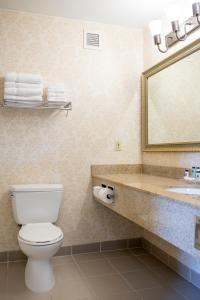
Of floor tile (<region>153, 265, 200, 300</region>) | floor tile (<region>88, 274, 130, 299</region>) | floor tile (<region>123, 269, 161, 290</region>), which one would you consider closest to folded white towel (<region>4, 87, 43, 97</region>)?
floor tile (<region>88, 274, 130, 299</region>)

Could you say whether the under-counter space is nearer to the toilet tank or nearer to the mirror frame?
the mirror frame

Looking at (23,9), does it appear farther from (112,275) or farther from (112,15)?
(112,275)

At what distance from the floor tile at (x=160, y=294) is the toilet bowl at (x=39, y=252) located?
2.25ft

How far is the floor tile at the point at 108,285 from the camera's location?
1986 millimetres

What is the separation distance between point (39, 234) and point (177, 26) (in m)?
1.85

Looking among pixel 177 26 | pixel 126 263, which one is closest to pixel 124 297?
pixel 126 263

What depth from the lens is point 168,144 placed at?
2447mm

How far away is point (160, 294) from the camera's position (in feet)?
6.43

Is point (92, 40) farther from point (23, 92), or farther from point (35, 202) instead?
point (35, 202)

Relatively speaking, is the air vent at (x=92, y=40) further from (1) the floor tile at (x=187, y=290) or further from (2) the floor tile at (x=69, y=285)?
(1) the floor tile at (x=187, y=290)

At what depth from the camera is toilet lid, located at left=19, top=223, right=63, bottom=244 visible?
6.46ft

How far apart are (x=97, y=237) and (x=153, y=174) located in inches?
32.8

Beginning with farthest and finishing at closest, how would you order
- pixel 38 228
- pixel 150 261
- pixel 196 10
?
pixel 150 261, pixel 38 228, pixel 196 10

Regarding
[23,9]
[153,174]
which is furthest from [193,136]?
[23,9]
